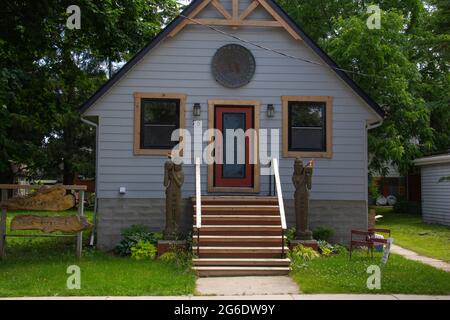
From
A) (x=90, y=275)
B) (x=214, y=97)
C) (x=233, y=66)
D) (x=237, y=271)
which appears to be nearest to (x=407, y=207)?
(x=233, y=66)

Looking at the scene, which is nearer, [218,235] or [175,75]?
[218,235]

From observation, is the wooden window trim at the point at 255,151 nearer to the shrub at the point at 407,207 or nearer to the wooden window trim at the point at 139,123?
the wooden window trim at the point at 139,123

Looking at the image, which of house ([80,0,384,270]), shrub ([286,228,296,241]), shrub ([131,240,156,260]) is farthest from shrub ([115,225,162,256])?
shrub ([286,228,296,241])

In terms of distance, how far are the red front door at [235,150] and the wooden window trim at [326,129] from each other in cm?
88

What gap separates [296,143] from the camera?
561 inches

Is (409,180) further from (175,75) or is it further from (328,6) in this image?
(175,75)

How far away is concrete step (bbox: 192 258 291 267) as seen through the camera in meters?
10.8

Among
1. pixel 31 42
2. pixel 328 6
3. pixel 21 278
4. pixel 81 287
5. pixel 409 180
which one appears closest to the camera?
pixel 81 287

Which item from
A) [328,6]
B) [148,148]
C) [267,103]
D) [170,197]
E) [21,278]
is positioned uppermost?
[328,6]

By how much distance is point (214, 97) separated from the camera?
46.2ft

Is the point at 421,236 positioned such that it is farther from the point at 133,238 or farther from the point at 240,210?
the point at 133,238

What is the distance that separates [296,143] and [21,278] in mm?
7545

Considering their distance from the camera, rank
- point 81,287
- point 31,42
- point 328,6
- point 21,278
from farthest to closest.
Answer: point 328,6, point 31,42, point 21,278, point 81,287

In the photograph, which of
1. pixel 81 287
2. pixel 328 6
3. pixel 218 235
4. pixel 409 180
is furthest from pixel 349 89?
pixel 409 180
